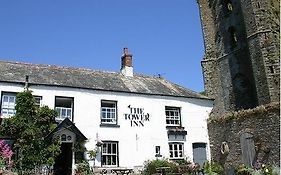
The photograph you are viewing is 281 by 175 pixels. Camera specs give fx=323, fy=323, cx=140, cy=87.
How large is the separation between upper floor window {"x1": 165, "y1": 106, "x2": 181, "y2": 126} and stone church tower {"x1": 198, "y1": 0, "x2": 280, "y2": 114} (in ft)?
24.8

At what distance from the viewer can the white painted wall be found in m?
19.9

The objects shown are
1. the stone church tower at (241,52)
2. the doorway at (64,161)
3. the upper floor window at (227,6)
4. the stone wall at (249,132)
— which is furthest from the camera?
the upper floor window at (227,6)

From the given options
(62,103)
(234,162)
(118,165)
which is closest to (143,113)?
(118,165)

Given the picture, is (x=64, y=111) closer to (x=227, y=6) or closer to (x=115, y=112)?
(x=115, y=112)

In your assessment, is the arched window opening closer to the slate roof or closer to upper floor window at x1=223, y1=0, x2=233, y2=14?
upper floor window at x1=223, y1=0, x2=233, y2=14

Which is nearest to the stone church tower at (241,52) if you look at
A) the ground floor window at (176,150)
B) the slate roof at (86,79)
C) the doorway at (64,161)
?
the slate roof at (86,79)

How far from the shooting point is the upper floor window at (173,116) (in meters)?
23.1

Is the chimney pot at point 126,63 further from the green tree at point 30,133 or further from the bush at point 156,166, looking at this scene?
the green tree at point 30,133

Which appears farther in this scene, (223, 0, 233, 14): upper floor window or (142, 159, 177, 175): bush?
(223, 0, 233, 14): upper floor window

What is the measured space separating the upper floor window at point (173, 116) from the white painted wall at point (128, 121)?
0.30m

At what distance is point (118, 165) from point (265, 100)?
13174 mm

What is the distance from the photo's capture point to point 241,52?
30.5 metres

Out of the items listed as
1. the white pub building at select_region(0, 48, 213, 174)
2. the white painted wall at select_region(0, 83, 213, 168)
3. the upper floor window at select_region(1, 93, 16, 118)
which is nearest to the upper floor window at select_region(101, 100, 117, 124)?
the white pub building at select_region(0, 48, 213, 174)

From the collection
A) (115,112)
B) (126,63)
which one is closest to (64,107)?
(115,112)
